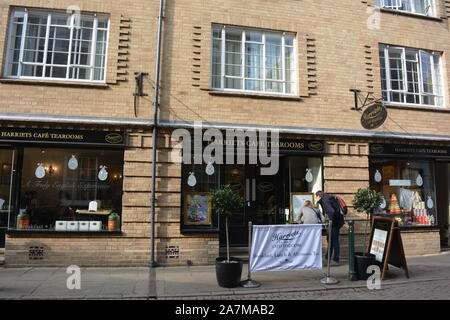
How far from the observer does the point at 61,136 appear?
875cm

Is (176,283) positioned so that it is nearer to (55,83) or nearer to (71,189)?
(71,189)

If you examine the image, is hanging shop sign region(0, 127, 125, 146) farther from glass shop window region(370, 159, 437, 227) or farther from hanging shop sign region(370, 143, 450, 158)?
glass shop window region(370, 159, 437, 227)

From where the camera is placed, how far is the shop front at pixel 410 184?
1072cm

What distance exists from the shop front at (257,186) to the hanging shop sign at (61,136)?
1985 millimetres

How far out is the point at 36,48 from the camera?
9344 mm

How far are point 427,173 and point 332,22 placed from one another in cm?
575

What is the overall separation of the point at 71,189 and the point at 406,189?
10009 millimetres

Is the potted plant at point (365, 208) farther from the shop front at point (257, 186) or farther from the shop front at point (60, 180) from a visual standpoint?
the shop front at point (60, 180)

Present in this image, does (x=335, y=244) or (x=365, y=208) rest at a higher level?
(x=365, y=208)

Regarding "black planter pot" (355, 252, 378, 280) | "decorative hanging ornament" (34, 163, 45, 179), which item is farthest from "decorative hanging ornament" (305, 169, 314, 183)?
"decorative hanging ornament" (34, 163, 45, 179)

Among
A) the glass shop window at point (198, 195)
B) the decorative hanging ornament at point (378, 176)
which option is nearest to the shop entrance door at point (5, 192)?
the glass shop window at point (198, 195)

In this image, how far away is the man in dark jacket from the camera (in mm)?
8969

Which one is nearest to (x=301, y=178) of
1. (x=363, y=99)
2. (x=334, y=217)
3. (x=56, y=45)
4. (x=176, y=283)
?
(x=334, y=217)
